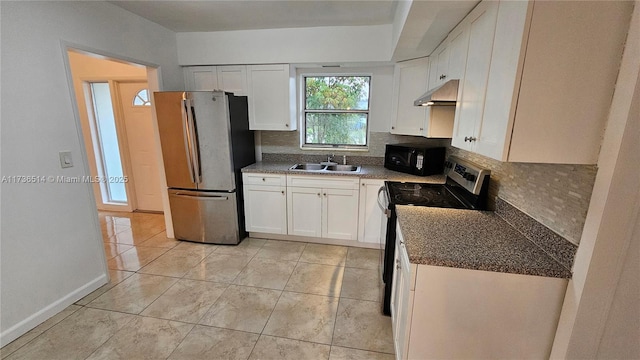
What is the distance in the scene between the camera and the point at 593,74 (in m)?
0.97

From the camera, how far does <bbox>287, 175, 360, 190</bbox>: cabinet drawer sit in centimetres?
287

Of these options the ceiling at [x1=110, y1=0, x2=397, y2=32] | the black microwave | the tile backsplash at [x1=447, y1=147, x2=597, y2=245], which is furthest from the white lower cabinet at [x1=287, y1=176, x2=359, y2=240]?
the ceiling at [x1=110, y1=0, x2=397, y2=32]

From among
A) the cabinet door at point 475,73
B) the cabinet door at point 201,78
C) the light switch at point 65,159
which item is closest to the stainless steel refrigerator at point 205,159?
the cabinet door at point 201,78

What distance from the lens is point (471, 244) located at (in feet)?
4.23

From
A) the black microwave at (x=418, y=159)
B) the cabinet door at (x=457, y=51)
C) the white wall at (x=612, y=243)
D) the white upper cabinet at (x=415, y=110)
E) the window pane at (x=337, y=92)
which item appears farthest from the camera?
the window pane at (x=337, y=92)

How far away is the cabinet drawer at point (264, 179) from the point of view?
9.91ft

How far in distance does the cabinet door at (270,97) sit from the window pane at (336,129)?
401 millimetres

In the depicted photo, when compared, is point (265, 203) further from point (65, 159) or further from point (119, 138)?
point (119, 138)

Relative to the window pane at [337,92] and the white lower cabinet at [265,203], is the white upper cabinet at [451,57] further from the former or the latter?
the white lower cabinet at [265,203]

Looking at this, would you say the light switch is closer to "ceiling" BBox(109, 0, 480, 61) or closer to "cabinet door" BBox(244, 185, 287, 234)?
"ceiling" BBox(109, 0, 480, 61)

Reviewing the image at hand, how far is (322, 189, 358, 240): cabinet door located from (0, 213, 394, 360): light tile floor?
210 mm

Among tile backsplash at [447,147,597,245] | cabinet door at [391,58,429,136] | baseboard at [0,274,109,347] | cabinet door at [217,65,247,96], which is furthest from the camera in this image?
cabinet door at [217,65,247,96]

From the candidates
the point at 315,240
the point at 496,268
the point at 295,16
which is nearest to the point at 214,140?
the point at 295,16

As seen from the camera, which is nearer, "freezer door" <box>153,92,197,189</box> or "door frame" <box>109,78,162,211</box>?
"freezer door" <box>153,92,197,189</box>
